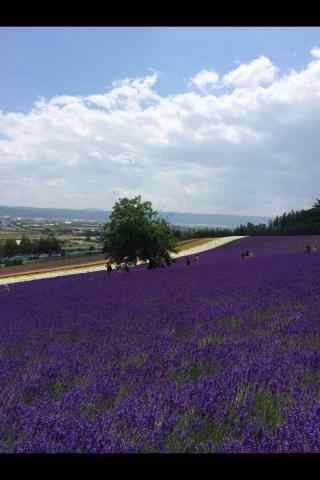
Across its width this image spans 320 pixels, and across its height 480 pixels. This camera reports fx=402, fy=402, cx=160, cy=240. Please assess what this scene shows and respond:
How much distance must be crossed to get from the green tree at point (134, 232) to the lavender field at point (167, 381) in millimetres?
12026

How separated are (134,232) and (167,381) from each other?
14706mm

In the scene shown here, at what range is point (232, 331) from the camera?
3943 mm

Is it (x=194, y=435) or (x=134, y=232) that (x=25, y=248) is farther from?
(x=194, y=435)

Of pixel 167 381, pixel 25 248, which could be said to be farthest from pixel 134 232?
pixel 25 248

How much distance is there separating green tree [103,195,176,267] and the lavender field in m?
12.0

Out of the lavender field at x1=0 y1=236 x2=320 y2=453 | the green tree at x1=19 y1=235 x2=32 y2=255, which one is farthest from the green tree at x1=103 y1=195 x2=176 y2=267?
the green tree at x1=19 y1=235 x2=32 y2=255

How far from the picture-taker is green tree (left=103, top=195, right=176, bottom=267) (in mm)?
17203

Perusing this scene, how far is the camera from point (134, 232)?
17.2m

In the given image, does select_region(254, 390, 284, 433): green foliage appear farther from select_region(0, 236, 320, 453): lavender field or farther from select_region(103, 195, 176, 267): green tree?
select_region(103, 195, 176, 267): green tree
